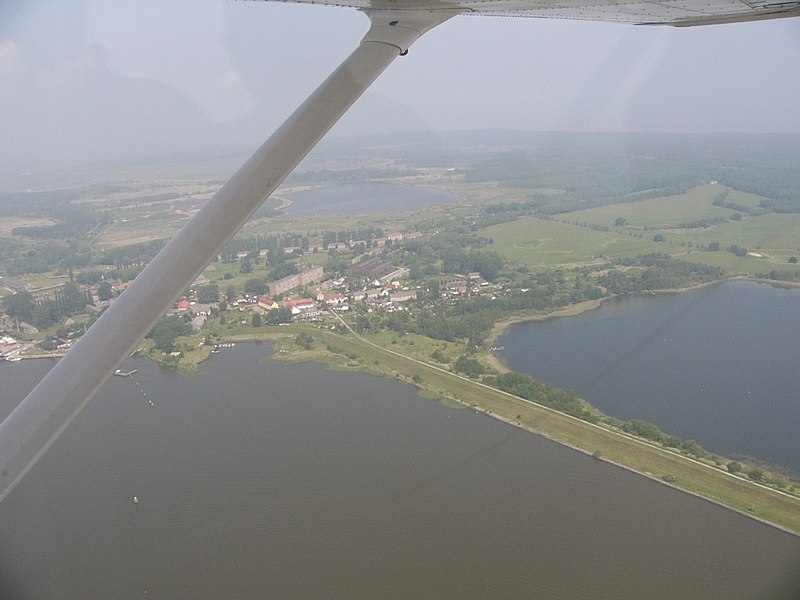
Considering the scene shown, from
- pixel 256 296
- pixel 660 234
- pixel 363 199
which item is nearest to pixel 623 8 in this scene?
pixel 256 296

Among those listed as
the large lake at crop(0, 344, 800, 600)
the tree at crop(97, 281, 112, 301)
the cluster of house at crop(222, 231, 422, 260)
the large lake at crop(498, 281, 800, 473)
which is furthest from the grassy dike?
the tree at crop(97, 281, 112, 301)

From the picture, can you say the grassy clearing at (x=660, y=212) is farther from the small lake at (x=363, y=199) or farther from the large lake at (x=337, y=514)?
the large lake at (x=337, y=514)

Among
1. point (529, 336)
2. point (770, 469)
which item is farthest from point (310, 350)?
point (770, 469)

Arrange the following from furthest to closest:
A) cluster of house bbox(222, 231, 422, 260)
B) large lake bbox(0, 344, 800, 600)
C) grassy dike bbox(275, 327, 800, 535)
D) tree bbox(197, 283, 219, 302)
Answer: cluster of house bbox(222, 231, 422, 260)
tree bbox(197, 283, 219, 302)
grassy dike bbox(275, 327, 800, 535)
large lake bbox(0, 344, 800, 600)

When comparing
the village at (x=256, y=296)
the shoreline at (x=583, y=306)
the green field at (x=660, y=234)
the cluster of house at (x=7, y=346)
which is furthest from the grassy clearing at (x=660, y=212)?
the cluster of house at (x=7, y=346)

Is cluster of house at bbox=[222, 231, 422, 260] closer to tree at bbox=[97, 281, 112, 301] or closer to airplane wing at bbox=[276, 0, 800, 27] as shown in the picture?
tree at bbox=[97, 281, 112, 301]

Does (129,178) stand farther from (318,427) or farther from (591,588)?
(591,588)
